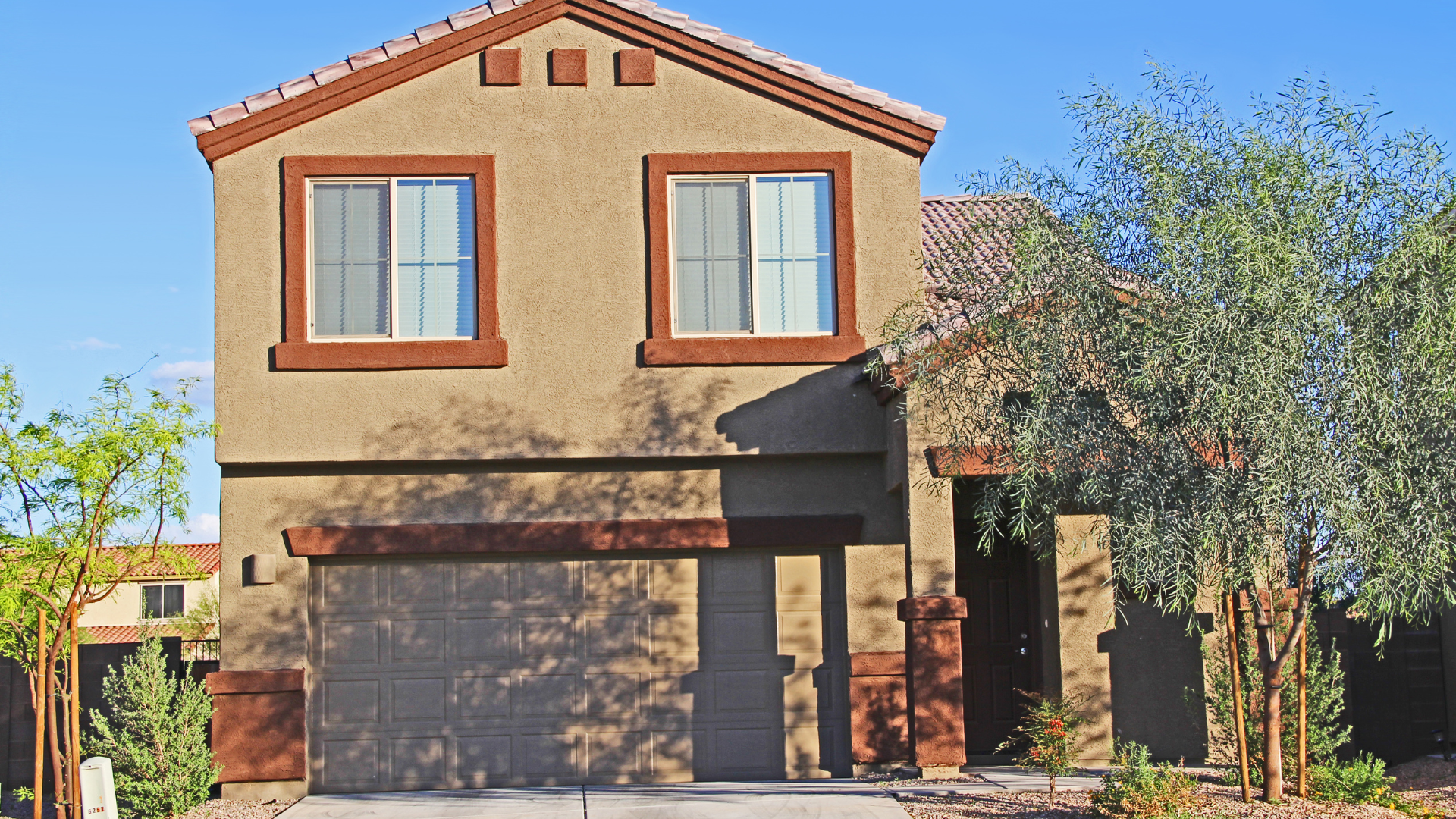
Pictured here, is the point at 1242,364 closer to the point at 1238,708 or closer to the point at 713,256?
the point at 1238,708

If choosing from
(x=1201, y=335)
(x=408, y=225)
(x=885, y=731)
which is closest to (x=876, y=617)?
(x=885, y=731)

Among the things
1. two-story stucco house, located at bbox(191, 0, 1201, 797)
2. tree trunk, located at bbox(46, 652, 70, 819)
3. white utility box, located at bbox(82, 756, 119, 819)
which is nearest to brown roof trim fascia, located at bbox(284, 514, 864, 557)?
two-story stucco house, located at bbox(191, 0, 1201, 797)

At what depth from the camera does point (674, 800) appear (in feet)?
33.4

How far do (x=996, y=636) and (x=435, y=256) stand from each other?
6.08 m

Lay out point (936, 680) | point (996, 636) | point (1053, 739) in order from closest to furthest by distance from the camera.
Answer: point (1053, 739), point (936, 680), point (996, 636)

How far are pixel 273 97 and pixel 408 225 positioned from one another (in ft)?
5.09

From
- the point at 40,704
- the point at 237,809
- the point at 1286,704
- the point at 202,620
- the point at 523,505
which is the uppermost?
the point at 523,505

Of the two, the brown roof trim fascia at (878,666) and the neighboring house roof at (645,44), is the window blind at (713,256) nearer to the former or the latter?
the neighboring house roof at (645,44)

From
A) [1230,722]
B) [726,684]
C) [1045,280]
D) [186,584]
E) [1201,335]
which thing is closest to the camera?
[1201,335]

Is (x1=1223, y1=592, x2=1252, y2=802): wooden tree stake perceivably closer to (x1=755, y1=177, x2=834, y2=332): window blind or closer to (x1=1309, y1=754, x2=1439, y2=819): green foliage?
(x1=1309, y1=754, x2=1439, y2=819): green foliage

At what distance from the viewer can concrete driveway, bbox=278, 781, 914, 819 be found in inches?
376

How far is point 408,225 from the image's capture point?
458 inches

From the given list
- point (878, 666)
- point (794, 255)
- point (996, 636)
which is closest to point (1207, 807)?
point (878, 666)

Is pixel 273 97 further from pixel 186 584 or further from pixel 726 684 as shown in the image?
pixel 186 584
